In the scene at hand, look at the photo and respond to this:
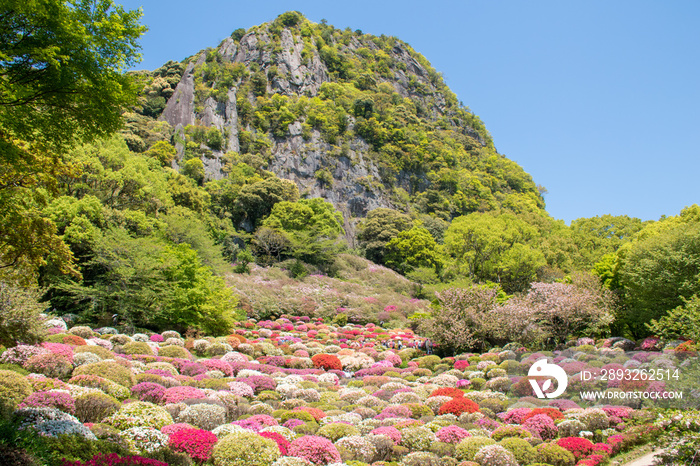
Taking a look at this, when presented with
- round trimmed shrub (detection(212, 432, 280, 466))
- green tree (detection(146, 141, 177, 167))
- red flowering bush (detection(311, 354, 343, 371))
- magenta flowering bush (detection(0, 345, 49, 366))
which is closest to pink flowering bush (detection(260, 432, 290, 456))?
round trimmed shrub (detection(212, 432, 280, 466))

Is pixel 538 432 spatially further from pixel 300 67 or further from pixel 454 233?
pixel 300 67

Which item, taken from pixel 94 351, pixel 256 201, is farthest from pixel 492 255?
pixel 94 351

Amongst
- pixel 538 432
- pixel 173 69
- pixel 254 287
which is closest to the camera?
pixel 538 432

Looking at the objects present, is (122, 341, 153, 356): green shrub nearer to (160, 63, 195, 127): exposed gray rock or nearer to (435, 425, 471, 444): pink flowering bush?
(435, 425, 471, 444): pink flowering bush

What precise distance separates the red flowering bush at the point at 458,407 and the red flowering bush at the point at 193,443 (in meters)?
6.96

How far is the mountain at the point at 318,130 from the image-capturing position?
69.9 meters

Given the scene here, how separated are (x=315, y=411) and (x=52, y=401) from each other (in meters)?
6.12

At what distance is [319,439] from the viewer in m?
8.45

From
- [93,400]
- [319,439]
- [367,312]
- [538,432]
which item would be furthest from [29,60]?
[367,312]

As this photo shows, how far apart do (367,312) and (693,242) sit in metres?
23.3

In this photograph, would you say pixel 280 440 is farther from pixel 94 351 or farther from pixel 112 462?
pixel 94 351

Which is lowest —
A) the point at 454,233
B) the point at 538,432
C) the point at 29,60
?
the point at 538,432

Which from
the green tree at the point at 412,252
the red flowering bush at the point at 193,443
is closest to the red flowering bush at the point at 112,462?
the red flowering bush at the point at 193,443

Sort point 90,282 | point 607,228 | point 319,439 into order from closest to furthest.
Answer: point 319,439
point 90,282
point 607,228
